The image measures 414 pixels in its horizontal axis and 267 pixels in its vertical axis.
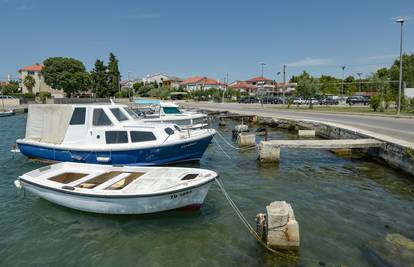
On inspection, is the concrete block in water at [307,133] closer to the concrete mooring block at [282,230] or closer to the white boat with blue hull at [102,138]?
the white boat with blue hull at [102,138]

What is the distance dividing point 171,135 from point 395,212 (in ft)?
30.9

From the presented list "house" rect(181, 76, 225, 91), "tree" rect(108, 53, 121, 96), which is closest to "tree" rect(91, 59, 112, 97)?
"tree" rect(108, 53, 121, 96)

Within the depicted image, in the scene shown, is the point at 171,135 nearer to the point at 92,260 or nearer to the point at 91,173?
the point at 91,173

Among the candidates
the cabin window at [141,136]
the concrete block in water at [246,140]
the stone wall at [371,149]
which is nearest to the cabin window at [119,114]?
the cabin window at [141,136]

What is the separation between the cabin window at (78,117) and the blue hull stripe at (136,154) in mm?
1436

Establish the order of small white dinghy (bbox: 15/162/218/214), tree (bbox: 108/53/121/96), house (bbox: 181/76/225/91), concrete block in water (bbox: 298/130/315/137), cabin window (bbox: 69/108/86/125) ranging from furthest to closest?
1. house (bbox: 181/76/225/91)
2. tree (bbox: 108/53/121/96)
3. concrete block in water (bbox: 298/130/315/137)
4. cabin window (bbox: 69/108/86/125)
5. small white dinghy (bbox: 15/162/218/214)

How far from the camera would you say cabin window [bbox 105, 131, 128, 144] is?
45.5 feet

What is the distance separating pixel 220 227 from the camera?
8.95m

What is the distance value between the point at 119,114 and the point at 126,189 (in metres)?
6.89

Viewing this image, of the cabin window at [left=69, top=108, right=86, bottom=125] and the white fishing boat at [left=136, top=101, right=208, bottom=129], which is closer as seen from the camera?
the cabin window at [left=69, top=108, right=86, bottom=125]

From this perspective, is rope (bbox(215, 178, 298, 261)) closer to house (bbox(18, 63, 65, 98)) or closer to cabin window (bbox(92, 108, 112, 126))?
cabin window (bbox(92, 108, 112, 126))

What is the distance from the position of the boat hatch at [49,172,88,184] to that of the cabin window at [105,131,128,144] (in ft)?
9.40

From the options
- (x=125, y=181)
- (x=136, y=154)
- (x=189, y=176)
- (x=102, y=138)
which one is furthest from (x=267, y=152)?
(x=125, y=181)

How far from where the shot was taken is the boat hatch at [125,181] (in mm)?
9652
